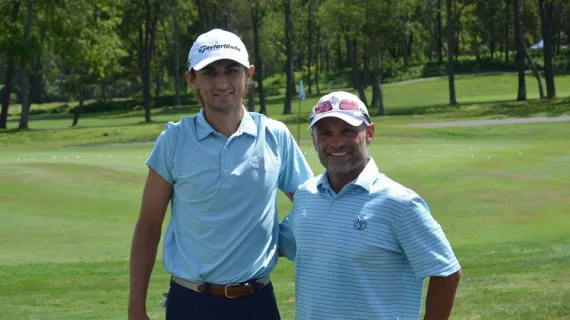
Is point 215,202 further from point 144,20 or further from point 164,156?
point 144,20

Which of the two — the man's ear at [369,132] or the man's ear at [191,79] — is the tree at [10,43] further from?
the man's ear at [369,132]

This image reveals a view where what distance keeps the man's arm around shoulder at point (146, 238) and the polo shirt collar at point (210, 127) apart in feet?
0.83

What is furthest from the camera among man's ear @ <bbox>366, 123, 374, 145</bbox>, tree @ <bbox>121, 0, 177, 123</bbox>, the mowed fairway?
tree @ <bbox>121, 0, 177, 123</bbox>

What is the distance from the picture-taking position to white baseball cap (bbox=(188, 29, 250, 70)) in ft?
14.3

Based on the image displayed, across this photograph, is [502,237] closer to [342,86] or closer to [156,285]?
[156,285]

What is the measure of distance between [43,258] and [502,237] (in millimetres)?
5784

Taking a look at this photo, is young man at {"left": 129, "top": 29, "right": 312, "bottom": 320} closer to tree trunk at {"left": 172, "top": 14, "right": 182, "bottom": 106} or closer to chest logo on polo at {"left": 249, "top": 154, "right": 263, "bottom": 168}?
chest logo on polo at {"left": 249, "top": 154, "right": 263, "bottom": 168}

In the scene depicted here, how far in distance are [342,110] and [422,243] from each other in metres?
0.60

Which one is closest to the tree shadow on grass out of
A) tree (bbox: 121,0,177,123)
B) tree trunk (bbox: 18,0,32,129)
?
tree (bbox: 121,0,177,123)

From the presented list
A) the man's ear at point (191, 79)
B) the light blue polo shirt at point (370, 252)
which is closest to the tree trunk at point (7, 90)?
the man's ear at point (191, 79)

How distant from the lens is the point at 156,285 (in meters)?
10.1

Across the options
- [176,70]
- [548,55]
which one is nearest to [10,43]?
[548,55]

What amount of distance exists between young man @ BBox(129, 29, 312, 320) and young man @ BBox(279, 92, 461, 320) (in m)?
0.31

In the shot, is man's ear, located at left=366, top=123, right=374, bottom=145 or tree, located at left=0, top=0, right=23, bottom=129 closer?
man's ear, located at left=366, top=123, right=374, bottom=145
